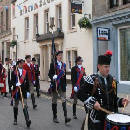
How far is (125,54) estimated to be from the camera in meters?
17.3

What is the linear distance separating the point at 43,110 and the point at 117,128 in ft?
24.6

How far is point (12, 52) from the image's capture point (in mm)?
32938

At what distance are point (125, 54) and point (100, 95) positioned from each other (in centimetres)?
1276

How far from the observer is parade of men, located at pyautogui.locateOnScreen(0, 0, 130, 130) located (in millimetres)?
4918

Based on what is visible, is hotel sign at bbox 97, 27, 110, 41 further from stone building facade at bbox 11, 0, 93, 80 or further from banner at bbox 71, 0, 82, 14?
banner at bbox 71, 0, 82, 14

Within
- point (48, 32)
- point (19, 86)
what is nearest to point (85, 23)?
point (48, 32)

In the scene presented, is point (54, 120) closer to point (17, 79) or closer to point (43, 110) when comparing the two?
point (17, 79)

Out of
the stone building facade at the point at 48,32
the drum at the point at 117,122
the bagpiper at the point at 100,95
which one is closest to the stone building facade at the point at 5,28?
the stone building facade at the point at 48,32

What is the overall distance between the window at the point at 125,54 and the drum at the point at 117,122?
499 inches

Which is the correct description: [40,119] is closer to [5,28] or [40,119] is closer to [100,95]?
[100,95]

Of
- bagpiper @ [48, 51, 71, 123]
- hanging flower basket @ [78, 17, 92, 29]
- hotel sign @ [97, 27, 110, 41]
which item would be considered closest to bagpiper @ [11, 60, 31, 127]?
bagpiper @ [48, 51, 71, 123]

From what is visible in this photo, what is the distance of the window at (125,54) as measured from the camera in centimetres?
1714

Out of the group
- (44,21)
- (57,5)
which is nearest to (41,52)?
(44,21)

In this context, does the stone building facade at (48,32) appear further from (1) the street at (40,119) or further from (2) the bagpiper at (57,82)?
(2) the bagpiper at (57,82)
